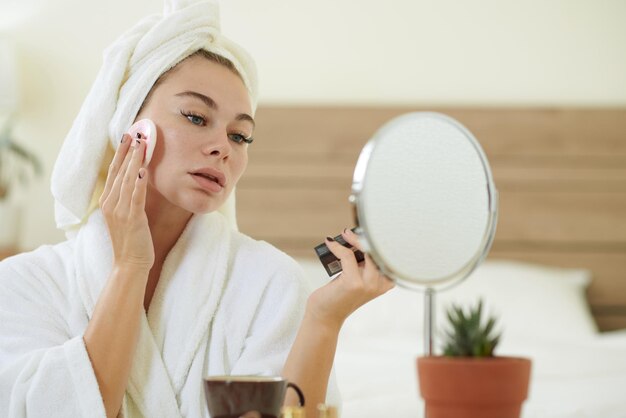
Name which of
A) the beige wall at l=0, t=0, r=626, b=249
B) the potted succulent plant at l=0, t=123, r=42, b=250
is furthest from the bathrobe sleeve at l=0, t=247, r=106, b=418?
the beige wall at l=0, t=0, r=626, b=249

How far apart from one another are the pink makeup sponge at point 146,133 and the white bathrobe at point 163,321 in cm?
17

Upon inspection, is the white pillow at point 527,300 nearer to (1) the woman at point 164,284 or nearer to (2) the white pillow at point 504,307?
(2) the white pillow at point 504,307

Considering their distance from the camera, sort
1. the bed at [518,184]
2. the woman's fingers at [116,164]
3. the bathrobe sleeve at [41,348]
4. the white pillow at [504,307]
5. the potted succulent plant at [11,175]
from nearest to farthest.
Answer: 1. the bathrobe sleeve at [41,348]
2. the woman's fingers at [116,164]
3. the white pillow at [504,307]
4. the potted succulent plant at [11,175]
5. the bed at [518,184]

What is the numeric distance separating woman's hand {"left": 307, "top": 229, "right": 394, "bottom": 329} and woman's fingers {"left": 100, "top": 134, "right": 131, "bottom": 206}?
38 cm

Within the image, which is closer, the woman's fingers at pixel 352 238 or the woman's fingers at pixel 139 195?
the woman's fingers at pixel 352 238

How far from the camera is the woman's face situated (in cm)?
132

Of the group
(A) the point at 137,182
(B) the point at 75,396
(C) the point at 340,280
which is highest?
(A) the point at 137,182

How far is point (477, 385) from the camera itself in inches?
30.0

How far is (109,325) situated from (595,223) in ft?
8.94

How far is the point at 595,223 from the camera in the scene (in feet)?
11.6

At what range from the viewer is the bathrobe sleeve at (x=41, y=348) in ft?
3.80

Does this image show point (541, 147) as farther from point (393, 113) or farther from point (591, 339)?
point (591, 339)

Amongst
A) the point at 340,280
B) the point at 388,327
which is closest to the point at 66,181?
the point at 340,280

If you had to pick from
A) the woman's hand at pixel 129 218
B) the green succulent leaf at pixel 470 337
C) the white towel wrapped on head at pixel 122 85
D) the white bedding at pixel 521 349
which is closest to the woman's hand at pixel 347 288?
the green succulent leaf at pixel 470 337
